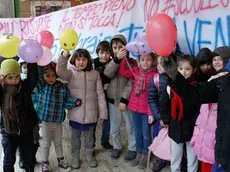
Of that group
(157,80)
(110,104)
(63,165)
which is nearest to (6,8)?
(110,104)

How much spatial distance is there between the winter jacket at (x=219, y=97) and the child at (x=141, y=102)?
122cm

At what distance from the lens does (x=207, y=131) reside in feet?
7.24

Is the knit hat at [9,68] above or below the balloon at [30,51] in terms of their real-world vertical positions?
below

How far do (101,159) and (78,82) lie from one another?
3.21 feet

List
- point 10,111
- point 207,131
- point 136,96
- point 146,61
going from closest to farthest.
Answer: point 207,131
point 10,111
point 146,61
point 136,96

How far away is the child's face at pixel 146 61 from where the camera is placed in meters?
2.78

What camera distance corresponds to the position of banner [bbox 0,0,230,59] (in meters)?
2.73

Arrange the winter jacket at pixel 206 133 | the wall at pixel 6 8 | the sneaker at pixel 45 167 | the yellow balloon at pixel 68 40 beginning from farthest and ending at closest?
the wall at pixel 6 8
the sneaker at pixel 45 167
the yellow balloon at pixel 68 40
the winter jacket at pixel 206 133

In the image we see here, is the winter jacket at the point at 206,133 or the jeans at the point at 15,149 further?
the jeans at the point at 15,149

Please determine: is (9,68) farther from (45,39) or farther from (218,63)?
(218,63)

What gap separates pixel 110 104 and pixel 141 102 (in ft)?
1.45

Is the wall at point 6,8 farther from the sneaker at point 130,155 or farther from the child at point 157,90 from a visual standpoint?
the child at point 157,90

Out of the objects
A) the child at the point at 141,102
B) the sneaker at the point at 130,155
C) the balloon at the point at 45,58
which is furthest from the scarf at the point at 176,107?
the balloon at the point at 45,58

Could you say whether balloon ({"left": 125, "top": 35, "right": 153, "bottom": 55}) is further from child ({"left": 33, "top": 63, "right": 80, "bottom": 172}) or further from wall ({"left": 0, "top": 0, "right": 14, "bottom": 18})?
wall ({"left": 0, "top": 0, "right": 14, "bottom": 18})
